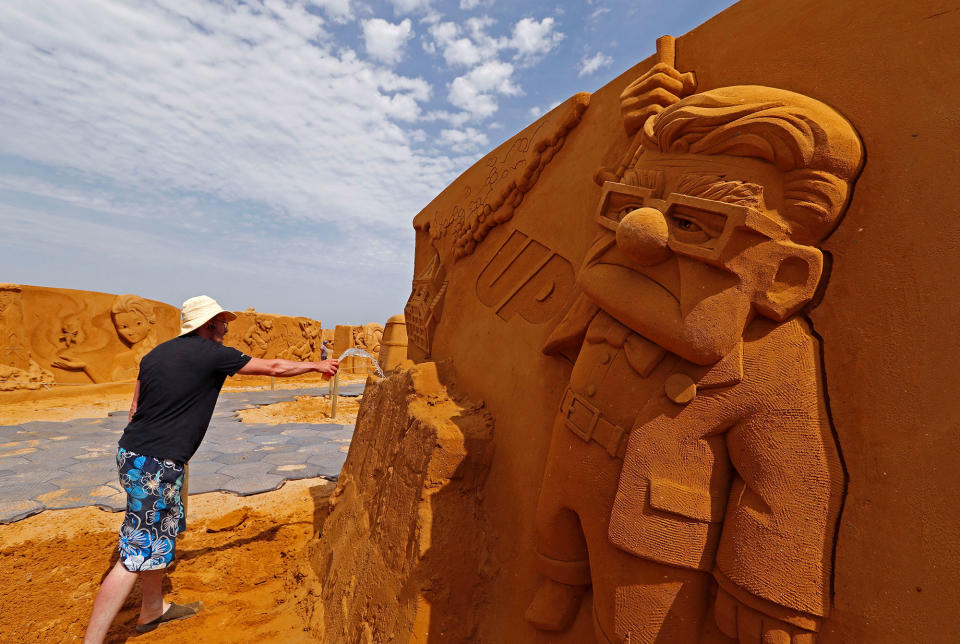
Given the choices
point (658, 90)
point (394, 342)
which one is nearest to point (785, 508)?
point (658, 90)

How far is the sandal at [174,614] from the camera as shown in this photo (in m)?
2.50

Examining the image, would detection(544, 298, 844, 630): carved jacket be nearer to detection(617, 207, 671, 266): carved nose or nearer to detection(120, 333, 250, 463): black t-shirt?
detection(617, 207, 671, 266): carved nose

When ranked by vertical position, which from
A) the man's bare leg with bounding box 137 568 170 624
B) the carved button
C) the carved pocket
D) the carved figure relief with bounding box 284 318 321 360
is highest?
the carved button

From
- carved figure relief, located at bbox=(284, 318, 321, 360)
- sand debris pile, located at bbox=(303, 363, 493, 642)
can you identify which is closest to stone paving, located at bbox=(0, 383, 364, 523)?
sand debris pile, located at bbox=(303, 363, 493, 642)

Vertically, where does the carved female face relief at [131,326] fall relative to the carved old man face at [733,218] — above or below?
below

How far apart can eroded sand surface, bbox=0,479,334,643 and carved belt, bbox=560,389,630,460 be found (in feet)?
7.20

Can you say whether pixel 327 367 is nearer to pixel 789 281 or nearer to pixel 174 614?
pixel 174 614

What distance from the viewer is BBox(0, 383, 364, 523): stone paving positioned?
408 cm

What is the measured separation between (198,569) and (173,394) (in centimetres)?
175

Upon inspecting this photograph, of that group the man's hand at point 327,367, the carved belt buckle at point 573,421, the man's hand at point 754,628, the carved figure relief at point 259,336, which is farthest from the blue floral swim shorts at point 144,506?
the carved figure relief at point 259,336

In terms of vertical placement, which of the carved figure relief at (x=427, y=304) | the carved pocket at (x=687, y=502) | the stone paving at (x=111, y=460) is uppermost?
the carved figure relief at (x=427, y=304)

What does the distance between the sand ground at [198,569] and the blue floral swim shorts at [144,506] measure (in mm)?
661

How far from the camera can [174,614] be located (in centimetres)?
261

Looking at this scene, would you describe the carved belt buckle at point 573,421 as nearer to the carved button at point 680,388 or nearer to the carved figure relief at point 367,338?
the carved button at point 680,388
